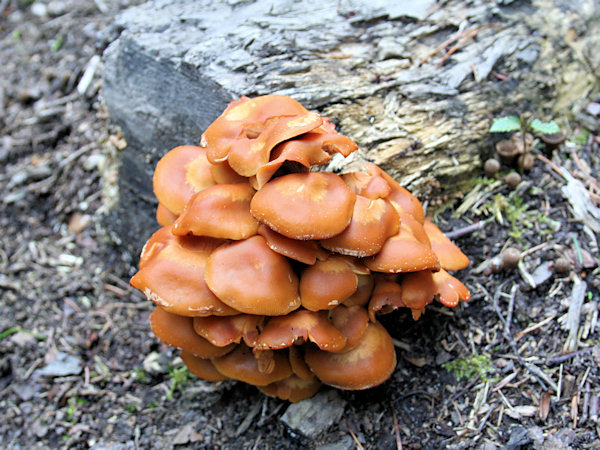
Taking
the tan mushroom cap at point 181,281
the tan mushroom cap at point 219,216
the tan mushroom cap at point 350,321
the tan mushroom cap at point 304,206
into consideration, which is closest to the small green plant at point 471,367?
the tan mushroom cap at point 350,321

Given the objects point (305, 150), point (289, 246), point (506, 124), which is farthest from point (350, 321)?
point (506, 124)

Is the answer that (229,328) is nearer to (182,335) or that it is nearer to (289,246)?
(182,335)

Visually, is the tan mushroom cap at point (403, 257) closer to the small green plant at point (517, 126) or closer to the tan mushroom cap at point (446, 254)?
the tan mushroom cap at point (446, 254)

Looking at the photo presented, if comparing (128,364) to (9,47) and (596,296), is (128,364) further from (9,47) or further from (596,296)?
(9,47)

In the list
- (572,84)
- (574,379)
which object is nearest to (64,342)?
(574,379)

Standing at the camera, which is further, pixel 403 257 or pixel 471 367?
pixel 471 367

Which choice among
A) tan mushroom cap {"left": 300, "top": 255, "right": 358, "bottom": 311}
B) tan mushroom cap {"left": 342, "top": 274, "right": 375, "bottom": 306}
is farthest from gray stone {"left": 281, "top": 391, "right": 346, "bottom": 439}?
tan mushroom cap {"left": 300, "top": 255, "right": 358, "bottom": 311}
